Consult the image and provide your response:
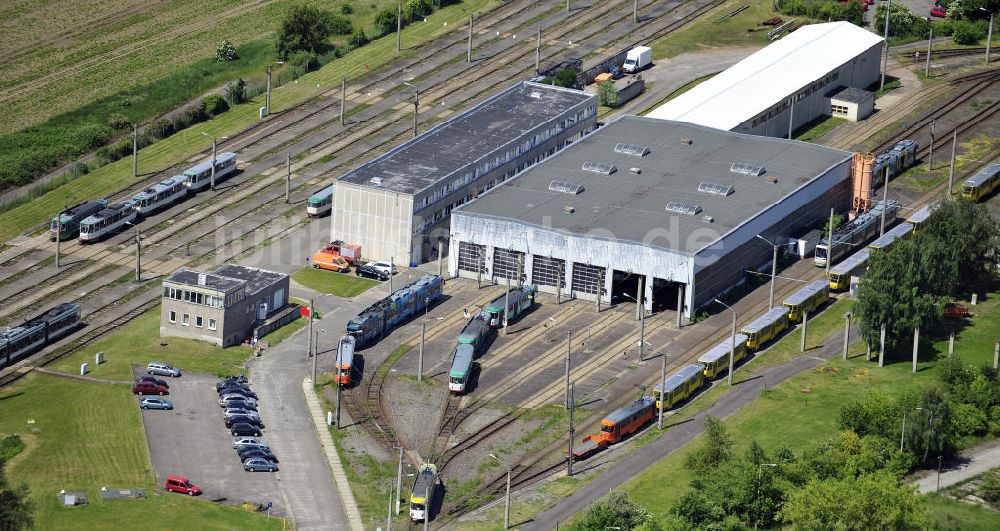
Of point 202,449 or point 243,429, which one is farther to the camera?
point 243,429

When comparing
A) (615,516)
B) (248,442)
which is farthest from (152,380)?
(615,516)

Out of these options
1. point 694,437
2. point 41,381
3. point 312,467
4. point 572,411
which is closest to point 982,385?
point 694,437

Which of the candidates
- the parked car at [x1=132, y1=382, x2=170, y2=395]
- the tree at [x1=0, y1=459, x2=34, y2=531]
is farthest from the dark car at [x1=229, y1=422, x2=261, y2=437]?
the tree at [x1=0, y1=459, x2=34, y2=531]

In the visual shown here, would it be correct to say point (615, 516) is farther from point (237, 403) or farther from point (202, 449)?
point (237, 403)

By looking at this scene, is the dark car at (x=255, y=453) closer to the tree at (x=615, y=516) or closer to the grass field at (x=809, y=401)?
the tree at (x=615, y=516)

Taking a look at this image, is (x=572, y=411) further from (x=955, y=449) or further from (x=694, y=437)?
(x=955, y=449)

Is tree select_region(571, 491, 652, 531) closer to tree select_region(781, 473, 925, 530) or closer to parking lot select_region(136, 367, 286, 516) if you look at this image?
tree select_region(781, 473, 925, 530)

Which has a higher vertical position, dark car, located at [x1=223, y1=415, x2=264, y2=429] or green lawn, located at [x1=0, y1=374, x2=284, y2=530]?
dark car, located at [x1=223, y1=415, x2=264, y2=429]
